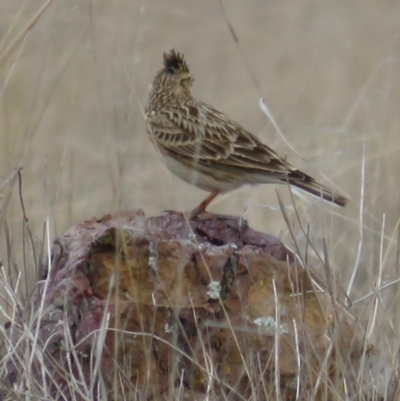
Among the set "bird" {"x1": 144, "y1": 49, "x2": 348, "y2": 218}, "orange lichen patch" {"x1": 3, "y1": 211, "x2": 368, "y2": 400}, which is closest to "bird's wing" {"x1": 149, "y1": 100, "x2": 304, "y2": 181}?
"bird" {"x1": 144, "y1": 49, "x2": 348, "y2": 218}

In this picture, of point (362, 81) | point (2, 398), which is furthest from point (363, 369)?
point (362, 81)

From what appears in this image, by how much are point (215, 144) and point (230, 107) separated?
426cm

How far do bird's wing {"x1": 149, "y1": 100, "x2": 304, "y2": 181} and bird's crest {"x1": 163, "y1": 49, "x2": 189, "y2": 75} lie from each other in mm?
243

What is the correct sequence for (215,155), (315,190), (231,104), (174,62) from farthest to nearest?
(231,104)
(174,62)
(215,155)
(315,190)

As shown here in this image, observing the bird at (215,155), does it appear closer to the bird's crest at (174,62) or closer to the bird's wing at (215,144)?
the bird's wing at (215,144)

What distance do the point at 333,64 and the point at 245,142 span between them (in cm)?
645

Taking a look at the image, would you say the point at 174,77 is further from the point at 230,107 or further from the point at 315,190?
the point at 230,107

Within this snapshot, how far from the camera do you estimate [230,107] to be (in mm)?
9305

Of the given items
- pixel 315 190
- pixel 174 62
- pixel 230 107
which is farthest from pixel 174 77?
pixel 230 107

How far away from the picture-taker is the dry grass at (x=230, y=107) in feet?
17.5

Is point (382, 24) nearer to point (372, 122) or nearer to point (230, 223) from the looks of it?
point (372, 122)

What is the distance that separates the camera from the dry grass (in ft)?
17.5

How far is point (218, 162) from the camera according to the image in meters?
5.04

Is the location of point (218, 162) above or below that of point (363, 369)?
above
